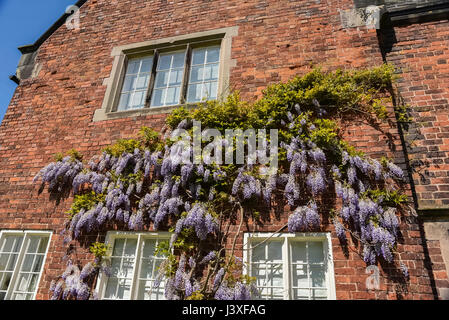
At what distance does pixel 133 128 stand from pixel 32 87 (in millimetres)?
3126

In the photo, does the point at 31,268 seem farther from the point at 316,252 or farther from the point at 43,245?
the point at 316,252

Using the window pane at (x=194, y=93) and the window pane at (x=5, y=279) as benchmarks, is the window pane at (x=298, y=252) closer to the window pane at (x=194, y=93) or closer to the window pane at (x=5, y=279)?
the window pane at (x=194, y=93)

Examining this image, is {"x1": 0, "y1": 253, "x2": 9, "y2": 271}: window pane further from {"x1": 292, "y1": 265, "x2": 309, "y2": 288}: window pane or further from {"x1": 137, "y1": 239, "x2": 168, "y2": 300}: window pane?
{"x1": 292, "y1": 265, "x2": 309, "y2": 288}: window pane

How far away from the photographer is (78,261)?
15.4ft

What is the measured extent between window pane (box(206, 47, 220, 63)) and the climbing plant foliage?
4.20 ft

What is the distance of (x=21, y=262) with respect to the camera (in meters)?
5.03

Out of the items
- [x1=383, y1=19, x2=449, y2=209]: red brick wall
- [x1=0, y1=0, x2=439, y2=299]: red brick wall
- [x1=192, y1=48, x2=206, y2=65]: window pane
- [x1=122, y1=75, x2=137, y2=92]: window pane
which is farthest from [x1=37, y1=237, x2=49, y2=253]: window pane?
[x1=383, y1=19, x2=449, y2=209]: red brick wall

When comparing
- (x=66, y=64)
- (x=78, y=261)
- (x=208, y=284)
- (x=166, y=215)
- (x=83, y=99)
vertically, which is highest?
(x=66, y=64)

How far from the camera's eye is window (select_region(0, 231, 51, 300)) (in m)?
4.84

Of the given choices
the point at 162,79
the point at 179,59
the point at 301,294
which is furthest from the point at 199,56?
the point at 301,294

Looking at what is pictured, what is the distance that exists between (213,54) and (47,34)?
14.8ft

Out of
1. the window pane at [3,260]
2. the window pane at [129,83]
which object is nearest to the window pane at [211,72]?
the window pane at [129,83]
